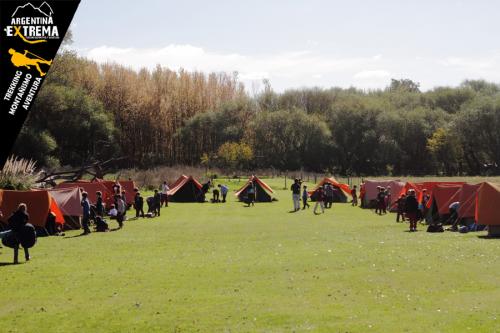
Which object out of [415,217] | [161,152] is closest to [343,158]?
[161,152]

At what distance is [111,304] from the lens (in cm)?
1338

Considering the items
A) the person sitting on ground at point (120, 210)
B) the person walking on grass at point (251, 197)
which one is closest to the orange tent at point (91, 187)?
the person sitting on ground at point (120, 210)

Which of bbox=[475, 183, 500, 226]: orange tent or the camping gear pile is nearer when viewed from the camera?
bbox=[475, 183, 500, 226]: orange tent

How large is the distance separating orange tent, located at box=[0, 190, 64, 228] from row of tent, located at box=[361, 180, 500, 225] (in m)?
17.4

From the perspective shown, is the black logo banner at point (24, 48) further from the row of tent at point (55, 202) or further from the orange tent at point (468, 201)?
the orange tent at point (468, 201)

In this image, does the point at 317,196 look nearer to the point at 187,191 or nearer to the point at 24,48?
the point at 187,191

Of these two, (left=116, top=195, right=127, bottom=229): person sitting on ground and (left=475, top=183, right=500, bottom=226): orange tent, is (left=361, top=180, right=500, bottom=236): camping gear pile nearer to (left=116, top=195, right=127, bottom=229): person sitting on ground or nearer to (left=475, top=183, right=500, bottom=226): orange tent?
(left=475, top=183, right=500, bottom=226): orange tent

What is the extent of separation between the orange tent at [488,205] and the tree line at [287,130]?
2326 inches

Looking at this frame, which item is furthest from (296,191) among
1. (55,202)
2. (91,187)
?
(55,202)

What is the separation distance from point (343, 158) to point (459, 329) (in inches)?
3385

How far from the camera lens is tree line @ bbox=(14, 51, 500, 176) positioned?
89438mm

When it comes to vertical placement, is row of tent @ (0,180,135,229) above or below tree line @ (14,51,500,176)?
below

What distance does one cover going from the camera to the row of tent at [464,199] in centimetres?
2490

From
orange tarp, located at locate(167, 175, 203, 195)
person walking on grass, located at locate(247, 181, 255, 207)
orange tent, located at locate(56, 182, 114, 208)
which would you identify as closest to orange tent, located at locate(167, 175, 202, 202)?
orange tarp, located at locate(167, 175, 203, 195)
